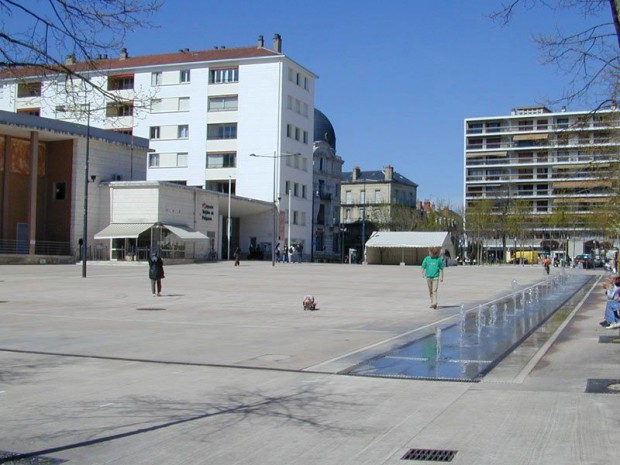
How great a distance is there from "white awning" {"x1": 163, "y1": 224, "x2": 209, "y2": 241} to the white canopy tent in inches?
789

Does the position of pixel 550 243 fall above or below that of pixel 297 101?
below

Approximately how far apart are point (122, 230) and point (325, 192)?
4504 centimetres

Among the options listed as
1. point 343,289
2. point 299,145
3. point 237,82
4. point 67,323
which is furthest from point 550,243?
point 67,323

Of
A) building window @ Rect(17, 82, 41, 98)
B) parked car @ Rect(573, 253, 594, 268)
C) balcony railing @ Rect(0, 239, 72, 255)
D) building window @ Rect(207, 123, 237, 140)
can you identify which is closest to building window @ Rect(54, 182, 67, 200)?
balcony railing @ Rect(0, 239, 72, 255)

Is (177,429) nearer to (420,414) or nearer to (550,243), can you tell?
(420,414)

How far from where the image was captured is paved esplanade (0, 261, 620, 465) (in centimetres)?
655

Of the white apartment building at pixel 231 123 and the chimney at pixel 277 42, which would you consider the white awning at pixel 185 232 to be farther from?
the chimney at pixel 277 42

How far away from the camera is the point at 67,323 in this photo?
17.2 meters

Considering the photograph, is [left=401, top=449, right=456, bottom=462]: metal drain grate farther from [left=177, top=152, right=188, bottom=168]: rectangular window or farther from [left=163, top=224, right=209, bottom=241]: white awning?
[left=177, top=152, right=188, bottom=168]: rectangular window

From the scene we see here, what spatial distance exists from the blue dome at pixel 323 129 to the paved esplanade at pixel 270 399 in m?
84.7

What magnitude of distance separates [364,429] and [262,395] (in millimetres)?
2066

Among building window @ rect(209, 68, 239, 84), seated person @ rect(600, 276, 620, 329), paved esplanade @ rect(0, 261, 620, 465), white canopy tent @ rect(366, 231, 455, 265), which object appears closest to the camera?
paved esplanade @ rect(0, 261, 620, 465)

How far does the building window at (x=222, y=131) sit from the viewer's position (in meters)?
78.2

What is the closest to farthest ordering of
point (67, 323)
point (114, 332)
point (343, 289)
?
point (114, 332) → point (67, 323) → point (343, 289)
